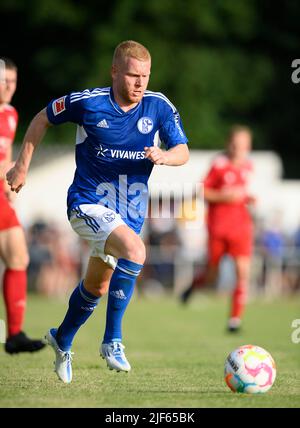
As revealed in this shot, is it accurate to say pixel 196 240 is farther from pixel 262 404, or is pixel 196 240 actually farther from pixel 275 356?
pixel 262 404

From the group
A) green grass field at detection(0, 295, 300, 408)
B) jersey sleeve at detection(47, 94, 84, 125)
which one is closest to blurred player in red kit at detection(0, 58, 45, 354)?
green grass field at detection(0, 295, 300, 408)

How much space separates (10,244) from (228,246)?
4568mm

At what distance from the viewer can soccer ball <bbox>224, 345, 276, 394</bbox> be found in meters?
6.12

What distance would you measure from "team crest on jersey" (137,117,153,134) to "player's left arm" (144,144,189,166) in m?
0.23

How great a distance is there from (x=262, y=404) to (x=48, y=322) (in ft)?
26.2

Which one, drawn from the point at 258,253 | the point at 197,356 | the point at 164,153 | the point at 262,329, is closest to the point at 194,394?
the point at 164,153

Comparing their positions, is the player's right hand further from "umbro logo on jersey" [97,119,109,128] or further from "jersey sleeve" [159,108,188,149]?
"jersey sleeve" [159,108,188,149]

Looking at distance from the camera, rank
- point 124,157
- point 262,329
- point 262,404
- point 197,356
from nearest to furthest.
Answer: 1. point 262,404
2. point 124,157
3. point 197,356
4. point 262,329

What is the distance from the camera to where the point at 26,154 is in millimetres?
6734

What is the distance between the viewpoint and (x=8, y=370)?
7.38m

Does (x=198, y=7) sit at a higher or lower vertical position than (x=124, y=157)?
higher

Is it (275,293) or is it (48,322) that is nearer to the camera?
(48,322)

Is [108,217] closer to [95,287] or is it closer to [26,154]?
[95,287]

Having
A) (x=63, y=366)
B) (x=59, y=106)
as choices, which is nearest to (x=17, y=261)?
(x=63, y=366)
